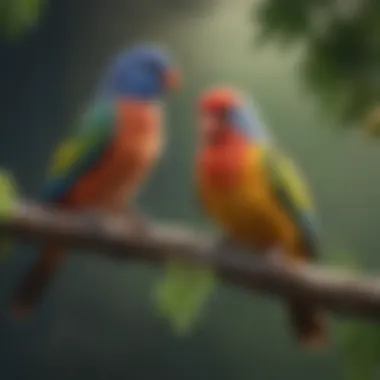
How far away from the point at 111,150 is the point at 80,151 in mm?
45

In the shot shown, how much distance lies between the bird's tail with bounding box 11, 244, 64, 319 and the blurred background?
0.01m

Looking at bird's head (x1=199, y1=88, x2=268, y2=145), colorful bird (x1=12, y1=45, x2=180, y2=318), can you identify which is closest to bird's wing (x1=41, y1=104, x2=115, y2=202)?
colorful bird (x1=12, y1=45, x2=180, y2=318)

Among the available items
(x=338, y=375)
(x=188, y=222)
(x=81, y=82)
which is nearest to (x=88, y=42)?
(x=81, y=82)

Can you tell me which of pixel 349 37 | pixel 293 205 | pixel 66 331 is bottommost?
pixel 66 331

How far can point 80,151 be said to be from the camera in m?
1.34

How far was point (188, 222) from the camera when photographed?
1355 millimetres

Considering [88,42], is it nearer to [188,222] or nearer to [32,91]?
[32,91]

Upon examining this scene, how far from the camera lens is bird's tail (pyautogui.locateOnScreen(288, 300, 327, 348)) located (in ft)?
4.35

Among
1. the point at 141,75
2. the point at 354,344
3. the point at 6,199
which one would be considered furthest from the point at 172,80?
the point at 354,344

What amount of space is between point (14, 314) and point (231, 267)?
29 cm

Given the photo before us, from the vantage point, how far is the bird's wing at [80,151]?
133 cm

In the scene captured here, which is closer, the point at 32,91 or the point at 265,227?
the point at 265,227

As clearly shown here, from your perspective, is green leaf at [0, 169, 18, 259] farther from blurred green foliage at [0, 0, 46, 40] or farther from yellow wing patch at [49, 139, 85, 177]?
blurred green foliage at [0, 0, 46, 40]

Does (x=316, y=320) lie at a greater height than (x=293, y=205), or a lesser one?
lesser
